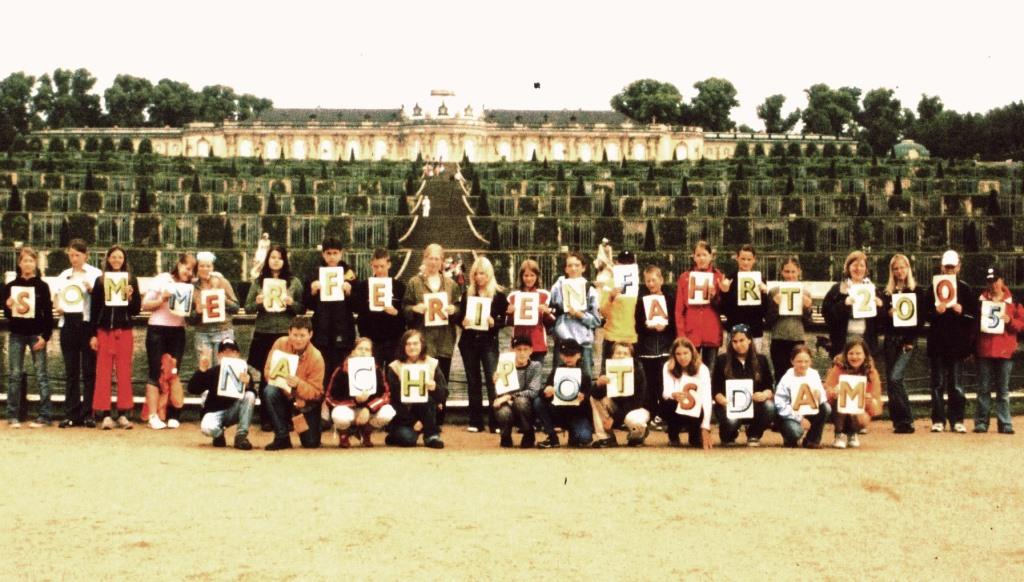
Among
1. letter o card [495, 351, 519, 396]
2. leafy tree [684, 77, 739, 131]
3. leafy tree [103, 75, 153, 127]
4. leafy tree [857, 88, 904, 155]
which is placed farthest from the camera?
leafy tree [103, 75, 153, 127]

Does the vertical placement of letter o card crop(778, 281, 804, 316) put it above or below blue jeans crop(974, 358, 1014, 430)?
above

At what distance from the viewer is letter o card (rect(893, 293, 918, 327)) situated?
1373 centimetres

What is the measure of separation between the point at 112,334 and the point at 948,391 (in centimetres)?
761

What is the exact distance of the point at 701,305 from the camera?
13.5 meters

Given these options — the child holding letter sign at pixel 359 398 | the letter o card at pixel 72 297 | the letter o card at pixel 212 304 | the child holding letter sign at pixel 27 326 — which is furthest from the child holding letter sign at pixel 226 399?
the child holding letter sign at pixel 27 326

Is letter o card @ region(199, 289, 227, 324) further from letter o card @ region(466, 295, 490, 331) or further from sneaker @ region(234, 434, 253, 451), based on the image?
letter o card @ region(466, 295, 490, 331)

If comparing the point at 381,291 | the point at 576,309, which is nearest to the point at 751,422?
the point at 576,309

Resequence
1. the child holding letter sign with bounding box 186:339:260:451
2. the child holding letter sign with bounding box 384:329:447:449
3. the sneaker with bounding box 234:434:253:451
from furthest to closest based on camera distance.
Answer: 1. the child holding letter sign with bounding box 384:329:447:449
2. the child holding letter sign with bounding box 186:339:260:451
3. the sneaker with bounding box 234:434:253:451

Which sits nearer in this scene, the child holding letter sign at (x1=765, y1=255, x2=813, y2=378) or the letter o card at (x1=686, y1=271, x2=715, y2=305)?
Result: the letter o card at (x1=686, y1=271, x2=715, y2=305)

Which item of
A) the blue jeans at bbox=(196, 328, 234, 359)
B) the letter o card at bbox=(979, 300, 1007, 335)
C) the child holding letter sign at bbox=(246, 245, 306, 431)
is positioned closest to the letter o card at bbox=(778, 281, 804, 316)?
the letter o card at bbox=(979, 300, 1007, 335)

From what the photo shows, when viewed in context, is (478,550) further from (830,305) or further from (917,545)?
(830,305)

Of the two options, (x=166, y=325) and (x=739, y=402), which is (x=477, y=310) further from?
(x=166, y=325)

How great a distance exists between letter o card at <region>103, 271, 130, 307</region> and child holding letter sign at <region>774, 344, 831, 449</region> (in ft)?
19.0

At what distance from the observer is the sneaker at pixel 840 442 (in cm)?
1262
